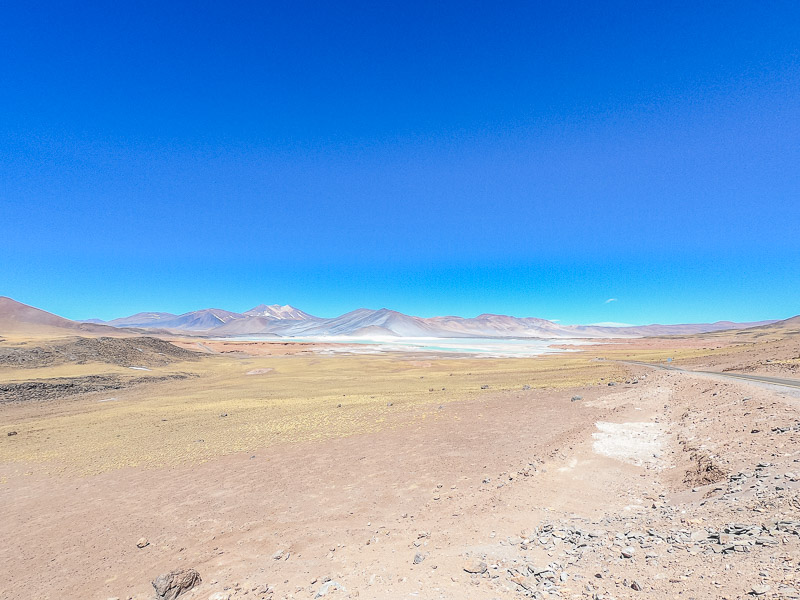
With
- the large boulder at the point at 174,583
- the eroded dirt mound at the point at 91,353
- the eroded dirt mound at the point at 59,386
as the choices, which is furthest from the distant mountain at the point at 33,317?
the large boulder at the point at 174,583

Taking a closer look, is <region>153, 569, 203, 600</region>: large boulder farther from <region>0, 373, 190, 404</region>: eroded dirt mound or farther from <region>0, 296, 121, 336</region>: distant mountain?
<region>0, 296, 121, 336</region>: distant mountain

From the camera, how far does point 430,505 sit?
372 inches

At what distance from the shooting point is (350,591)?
5.89m

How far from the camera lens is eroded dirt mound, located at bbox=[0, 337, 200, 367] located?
35125 mm

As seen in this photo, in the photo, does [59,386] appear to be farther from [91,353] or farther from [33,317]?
[33,317]

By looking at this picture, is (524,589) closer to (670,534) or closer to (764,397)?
(670,534)

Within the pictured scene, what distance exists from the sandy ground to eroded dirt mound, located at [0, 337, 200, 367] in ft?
78.5

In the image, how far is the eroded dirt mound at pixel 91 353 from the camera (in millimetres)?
35125

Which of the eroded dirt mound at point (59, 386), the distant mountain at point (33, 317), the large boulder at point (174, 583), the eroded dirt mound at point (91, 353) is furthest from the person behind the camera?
the distant mountain at point (33, 317)

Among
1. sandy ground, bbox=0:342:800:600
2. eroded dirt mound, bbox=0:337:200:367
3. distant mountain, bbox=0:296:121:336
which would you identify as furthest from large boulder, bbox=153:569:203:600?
distant mountain, bbox=0:296:121:336

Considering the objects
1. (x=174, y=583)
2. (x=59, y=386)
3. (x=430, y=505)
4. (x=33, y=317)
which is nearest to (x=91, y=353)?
(x=59, y=386)

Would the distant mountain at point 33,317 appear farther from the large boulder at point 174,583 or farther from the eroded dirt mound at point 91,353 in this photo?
the large boulder at point 174,583

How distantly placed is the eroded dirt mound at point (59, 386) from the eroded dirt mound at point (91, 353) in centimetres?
770

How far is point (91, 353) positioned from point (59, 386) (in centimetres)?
1448
